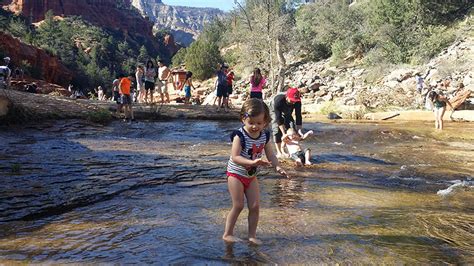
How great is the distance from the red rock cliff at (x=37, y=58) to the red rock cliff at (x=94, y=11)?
179 feet

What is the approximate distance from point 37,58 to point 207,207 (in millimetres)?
52500

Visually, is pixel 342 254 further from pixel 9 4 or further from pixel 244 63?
pixel 9 4

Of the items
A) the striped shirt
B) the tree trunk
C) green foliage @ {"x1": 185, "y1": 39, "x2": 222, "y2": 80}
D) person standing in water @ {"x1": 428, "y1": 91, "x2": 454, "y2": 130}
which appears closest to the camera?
the striped shirt

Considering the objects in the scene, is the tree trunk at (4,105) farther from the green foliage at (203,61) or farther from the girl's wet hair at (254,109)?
the green foliage at (203,61)

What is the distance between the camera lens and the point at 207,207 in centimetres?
482

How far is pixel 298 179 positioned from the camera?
6.50 m

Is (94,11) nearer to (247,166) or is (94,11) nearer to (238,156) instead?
(238,156)

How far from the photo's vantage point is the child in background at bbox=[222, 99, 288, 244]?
3.76 m

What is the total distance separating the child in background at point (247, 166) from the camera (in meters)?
3.76

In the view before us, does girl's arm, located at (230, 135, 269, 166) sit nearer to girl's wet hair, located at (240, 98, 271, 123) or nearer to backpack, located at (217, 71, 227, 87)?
girl's wet hair, located at (240, 98, 271, 123)

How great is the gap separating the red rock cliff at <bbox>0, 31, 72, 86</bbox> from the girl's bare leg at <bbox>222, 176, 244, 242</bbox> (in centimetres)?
4569

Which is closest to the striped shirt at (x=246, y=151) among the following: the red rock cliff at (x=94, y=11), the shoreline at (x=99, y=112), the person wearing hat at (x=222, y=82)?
the shoreline at (x=99, y=112)

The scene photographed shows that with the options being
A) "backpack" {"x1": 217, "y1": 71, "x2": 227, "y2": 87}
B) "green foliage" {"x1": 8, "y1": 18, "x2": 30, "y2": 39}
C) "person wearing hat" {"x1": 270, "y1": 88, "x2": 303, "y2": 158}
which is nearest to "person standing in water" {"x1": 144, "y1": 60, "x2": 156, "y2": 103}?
"backpack" {"x1": 217, "y1": 71, "x2": 227, "y2": 87}

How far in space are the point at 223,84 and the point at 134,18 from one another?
4840 inches
